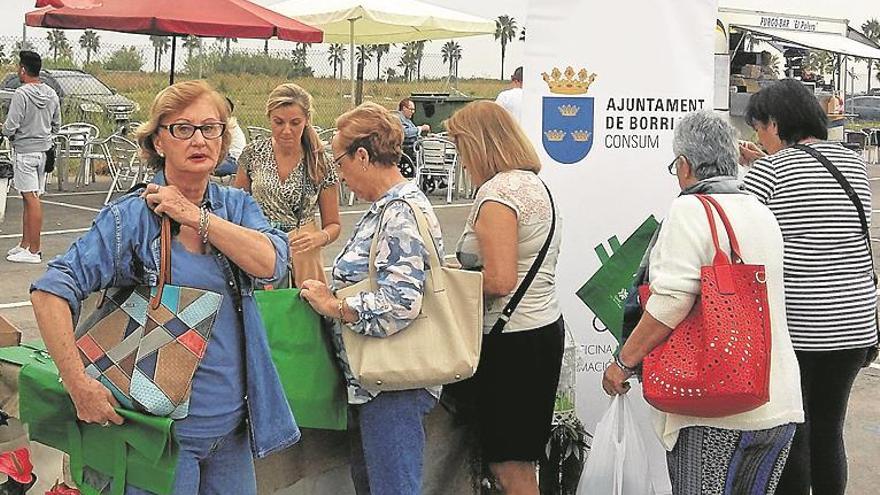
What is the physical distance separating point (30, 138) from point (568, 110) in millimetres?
6703

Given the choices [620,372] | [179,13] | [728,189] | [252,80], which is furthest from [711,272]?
[252,80]

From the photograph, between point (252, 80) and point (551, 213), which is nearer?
point (551, 213)

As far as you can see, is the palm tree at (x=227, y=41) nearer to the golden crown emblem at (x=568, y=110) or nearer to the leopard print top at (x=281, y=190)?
the leopard print top at (x=281, y=190)

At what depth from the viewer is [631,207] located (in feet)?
15.4

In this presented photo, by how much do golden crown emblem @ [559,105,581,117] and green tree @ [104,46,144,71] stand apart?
21259 millimetres

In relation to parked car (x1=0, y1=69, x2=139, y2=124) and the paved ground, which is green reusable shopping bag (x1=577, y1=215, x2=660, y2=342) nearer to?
the paved ground

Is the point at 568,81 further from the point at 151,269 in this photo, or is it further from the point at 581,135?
the point at 151,269

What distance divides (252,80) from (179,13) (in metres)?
19.5

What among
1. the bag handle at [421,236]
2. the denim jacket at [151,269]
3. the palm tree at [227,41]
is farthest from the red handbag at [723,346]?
the palm tree at [227,41]

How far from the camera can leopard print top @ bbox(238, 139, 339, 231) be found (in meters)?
4.89

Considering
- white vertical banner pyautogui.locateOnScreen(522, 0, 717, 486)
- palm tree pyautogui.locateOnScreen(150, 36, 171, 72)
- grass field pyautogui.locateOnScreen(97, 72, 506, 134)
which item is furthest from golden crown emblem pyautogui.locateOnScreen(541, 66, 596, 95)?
palm tree pyautogui.locateOnScreen(150, 36, 171, 72)

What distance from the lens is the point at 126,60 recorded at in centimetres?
2577

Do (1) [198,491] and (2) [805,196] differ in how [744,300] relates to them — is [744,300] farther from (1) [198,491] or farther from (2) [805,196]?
(1) [198,491]

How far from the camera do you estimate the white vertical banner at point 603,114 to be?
4.52 m
